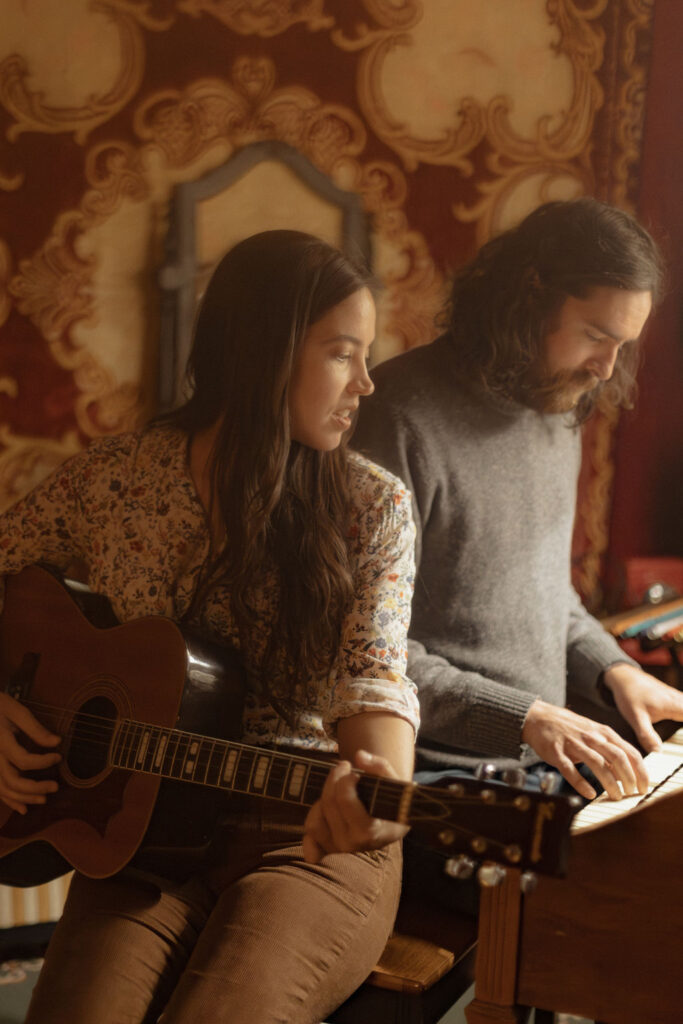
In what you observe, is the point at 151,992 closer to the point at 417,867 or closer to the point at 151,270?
the point at 417,867

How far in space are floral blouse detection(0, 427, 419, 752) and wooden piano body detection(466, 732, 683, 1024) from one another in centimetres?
23

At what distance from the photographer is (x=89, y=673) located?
1.20m

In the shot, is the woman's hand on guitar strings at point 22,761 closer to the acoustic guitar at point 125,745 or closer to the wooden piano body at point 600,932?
the acoustic guitar at point 125,745

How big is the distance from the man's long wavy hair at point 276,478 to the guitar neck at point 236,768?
14 centimetres

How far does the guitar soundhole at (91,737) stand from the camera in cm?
116

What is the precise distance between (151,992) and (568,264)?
962 millimetres

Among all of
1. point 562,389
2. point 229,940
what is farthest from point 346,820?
point 562,389

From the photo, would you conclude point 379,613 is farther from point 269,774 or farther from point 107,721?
point 107,721

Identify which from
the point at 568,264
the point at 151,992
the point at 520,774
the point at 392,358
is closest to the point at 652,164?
the point at 568,264

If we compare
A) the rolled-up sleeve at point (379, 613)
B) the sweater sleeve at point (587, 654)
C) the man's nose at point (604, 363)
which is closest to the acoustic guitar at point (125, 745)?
the rolled-up sleeve at point (379, 613)

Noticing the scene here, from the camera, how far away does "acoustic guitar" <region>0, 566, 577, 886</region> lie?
1084 mm

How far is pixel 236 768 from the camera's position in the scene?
1.05 metres

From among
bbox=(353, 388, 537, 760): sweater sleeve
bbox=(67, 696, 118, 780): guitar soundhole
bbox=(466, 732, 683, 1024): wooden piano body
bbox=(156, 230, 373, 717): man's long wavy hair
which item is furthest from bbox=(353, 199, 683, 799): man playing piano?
bbox=(67, 696, 118, 780): guitar soundhole

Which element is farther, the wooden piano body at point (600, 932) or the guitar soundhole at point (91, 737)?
the guitar soundhole at point (91, 737)
